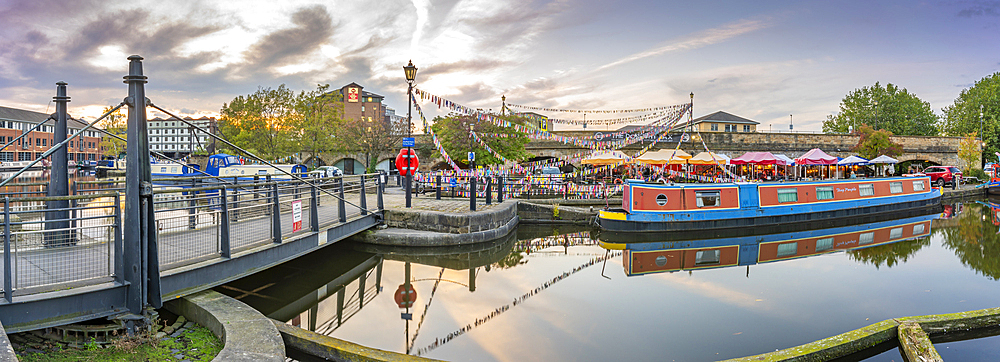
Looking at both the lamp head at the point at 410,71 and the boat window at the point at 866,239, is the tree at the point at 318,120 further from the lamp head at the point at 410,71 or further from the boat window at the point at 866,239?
the boat window at the point at 866,239

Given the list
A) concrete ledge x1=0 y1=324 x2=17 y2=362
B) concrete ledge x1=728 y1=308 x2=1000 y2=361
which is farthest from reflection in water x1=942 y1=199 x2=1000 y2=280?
concrete ledge x1=0 y1=324 x2=17 y2=362

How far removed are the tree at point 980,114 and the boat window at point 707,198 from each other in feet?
117

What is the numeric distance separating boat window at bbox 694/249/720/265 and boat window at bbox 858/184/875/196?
10.1m

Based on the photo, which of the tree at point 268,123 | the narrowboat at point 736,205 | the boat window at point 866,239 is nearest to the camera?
the boat window at point 866,239

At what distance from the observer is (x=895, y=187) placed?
19234 mm

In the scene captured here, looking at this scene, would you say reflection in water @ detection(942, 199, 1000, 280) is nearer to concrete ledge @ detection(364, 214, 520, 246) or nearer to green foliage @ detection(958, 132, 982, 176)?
concrete ledge @ detection(364, 214, 520, 246)

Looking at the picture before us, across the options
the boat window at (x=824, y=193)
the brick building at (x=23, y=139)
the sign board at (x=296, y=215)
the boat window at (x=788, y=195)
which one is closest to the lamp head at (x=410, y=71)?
the sign board at (x=296, y=215)

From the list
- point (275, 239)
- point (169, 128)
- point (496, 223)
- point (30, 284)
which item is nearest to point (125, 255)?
point (30, 284)

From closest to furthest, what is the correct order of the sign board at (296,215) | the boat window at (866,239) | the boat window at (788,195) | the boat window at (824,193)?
1. the sign board at (296,215)
2. the boat window at (866,239)
3. the boat window at (788,195)
4. the boat window at (824,193)

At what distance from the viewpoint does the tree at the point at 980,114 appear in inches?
1484

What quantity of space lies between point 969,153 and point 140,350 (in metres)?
46.6

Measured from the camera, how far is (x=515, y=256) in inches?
431

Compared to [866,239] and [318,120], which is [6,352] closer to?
[866,239]

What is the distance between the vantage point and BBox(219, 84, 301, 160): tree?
28703 millimetres
